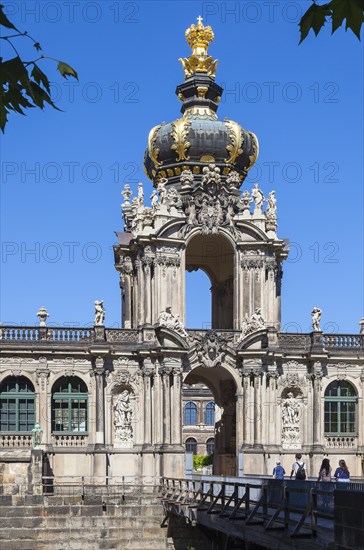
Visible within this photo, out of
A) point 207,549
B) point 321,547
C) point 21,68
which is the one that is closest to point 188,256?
point 207,549

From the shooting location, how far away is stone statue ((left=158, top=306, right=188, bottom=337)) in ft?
157

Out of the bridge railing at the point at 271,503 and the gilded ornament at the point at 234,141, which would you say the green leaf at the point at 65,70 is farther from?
the gilded ornament at the point at 234,141

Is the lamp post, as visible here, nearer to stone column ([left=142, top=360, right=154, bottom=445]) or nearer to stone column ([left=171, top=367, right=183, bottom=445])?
stone column ([left=142, top=360, right=154, bottom=445])

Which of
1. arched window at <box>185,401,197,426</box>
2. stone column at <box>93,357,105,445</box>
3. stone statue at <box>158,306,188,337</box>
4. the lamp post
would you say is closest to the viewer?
the lamp post

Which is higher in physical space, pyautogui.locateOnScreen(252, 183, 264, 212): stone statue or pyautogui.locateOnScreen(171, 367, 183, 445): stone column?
pyautogui.locateOnScreen(252, 183, 264, 212): stone statue

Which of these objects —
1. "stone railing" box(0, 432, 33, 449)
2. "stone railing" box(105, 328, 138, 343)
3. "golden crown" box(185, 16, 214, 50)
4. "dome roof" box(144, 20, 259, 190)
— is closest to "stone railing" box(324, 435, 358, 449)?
"stone railing" box(105, 328, 138, 343)

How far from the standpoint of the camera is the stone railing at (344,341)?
5091cm

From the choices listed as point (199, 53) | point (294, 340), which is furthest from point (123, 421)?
point (199, 53)

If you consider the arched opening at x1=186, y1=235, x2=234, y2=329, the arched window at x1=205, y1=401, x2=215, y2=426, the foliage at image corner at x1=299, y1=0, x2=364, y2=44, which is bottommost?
the arched window at x1=205, y1=401, x2=215, y2=426

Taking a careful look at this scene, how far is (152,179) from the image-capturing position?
54281 mm

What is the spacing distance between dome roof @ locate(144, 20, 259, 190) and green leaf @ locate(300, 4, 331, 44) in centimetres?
4337

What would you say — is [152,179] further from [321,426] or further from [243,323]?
[321,426]

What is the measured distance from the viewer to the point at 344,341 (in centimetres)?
5112

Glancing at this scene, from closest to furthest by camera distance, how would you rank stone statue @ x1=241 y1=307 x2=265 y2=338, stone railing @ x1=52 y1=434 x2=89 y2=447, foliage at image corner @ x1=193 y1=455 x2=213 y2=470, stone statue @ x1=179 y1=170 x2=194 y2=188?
stone railing @ x1=52 y1=434 x2=89 y2=447
stone statue @ x1=241 y1=307 x2=265 y2=338
stone statue @ x1=179 y1=170 x2=194 y2=188
foliage at image corner @ x1=193 y1=455 x2=213 y2=470
